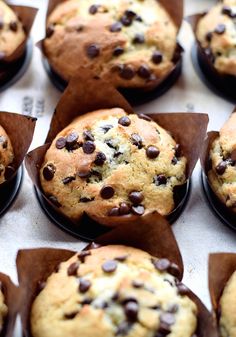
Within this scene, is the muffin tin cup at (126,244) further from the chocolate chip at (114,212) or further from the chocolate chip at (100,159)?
the chocolate chip at (100,159)

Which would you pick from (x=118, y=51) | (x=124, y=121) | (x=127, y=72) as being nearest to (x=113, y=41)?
(x=118, y=51)

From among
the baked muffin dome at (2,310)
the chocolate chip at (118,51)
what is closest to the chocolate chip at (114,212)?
the baked muffin dome at (2,310)

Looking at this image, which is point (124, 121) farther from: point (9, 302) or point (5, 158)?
point (9, 302)

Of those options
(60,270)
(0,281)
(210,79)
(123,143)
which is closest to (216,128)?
(210,79)

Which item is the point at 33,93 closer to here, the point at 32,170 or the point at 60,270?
the point at 32,170

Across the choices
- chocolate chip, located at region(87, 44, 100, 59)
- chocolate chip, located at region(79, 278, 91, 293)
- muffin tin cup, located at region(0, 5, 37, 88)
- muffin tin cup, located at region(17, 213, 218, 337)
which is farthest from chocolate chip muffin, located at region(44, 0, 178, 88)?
chocolate chip, located at region(79, 278, 91, 293)

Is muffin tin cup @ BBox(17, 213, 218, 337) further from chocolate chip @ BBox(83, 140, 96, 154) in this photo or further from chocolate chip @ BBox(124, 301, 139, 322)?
chocolate chip @ BBox(83, 140, 96, 154)
